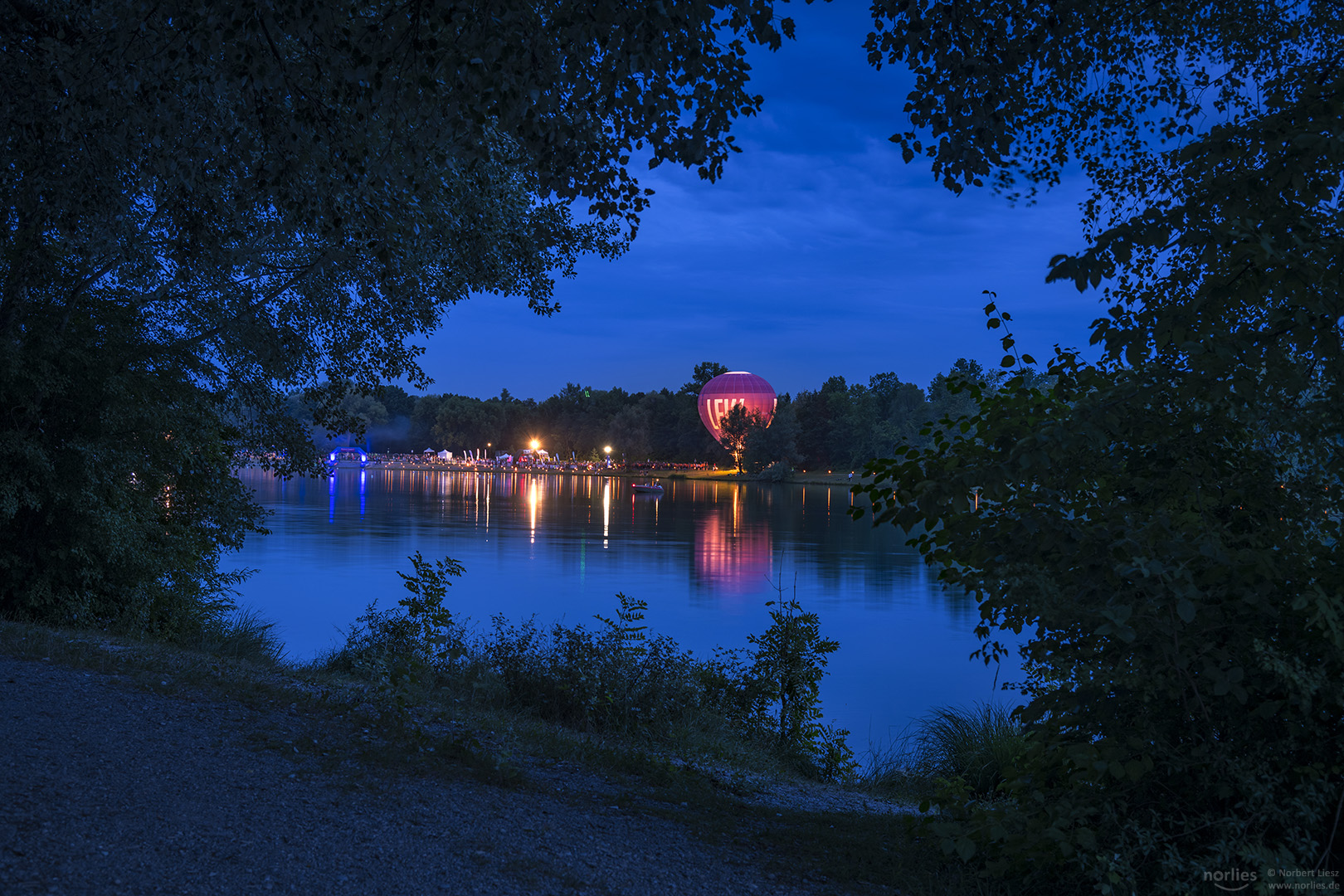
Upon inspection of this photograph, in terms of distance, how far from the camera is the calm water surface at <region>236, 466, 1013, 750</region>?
60.1 feet

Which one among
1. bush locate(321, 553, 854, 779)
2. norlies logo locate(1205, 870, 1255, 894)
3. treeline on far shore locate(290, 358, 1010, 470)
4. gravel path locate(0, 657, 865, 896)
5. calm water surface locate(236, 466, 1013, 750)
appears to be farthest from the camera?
treeline on far shore locate(290, 358, 1010, 470)

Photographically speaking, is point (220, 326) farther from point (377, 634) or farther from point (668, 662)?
point (668, 662)

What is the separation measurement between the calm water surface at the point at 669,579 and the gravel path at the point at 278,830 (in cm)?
609

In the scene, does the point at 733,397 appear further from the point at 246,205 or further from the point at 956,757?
the point at 246,205

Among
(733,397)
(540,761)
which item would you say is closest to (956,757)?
(540,761)

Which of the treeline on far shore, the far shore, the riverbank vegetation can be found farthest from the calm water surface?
the far shore

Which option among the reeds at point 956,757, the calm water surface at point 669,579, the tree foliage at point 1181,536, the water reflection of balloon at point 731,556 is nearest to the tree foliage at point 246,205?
the tree foliage at point 1181,536

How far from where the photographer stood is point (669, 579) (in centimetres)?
2991

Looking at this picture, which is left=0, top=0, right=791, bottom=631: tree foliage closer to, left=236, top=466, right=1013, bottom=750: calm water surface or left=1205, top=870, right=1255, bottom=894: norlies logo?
left=1205, top=870, right=1255, bottom=894: norlies logo

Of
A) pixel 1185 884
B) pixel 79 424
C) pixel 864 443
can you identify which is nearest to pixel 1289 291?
pixel 1185 884

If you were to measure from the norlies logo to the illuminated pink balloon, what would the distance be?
116869mm

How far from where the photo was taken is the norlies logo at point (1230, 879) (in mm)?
3684

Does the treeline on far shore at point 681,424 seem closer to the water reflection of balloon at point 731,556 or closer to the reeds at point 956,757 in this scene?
the water reflection of balloon at point 731,556

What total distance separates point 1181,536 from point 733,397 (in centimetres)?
11858
